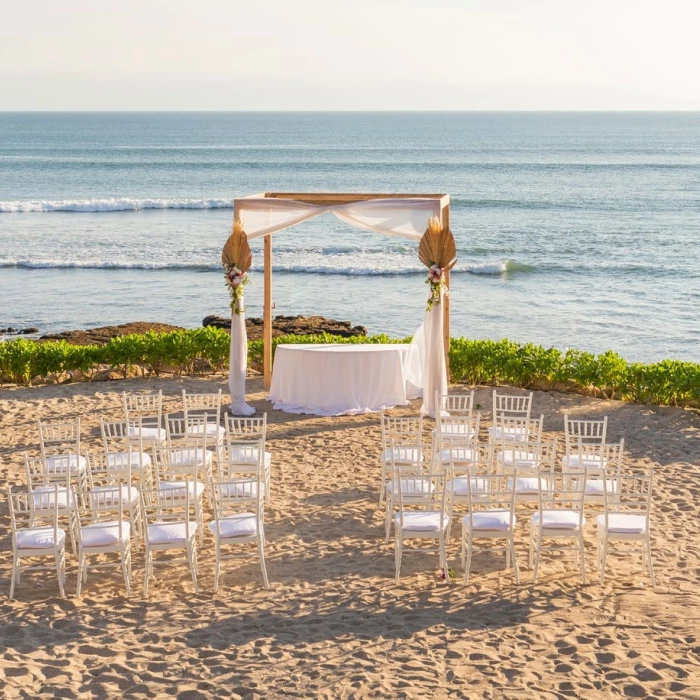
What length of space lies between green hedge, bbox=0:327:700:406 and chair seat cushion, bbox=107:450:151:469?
537 centimetres

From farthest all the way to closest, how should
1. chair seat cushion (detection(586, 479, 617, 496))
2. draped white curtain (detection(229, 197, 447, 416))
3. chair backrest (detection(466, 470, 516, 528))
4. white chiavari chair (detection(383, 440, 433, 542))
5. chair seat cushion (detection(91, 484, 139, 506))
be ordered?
1. draped white curtain (detection(229, 197, 447, 416))
2. chair seat cushion (detection(586, 479, 617, 496))
3. white chiavari chair (detection(383, 440, 433, 542))
4. chair seat cushion (detection(91, 484, 139, 506))
5. chair backrest (detection(466, 470, 516, 528))

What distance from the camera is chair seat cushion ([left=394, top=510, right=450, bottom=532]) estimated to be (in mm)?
8188

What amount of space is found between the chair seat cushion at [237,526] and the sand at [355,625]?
452 millimetres

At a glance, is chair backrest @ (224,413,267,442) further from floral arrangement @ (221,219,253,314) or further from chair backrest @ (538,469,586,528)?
chair backrest @ (538,469,586,528)

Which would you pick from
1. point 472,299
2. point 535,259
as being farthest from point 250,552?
point 535,259

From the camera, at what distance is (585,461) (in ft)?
32.8

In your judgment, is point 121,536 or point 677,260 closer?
point 121,536

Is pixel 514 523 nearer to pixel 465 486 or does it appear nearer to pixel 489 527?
pixel 489 527

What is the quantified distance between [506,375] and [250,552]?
714 cm

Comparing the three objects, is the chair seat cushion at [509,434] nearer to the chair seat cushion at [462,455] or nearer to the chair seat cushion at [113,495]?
the chair seat cushion at [462,455]

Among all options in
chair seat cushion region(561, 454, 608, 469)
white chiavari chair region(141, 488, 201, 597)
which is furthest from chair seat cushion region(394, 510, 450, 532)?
chair seat cushion region(561, 454, 608, 469)

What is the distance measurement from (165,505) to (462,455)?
3.50m

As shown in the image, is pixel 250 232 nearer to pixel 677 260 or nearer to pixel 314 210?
pixel 314 210

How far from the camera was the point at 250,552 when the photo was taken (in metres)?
8.82
